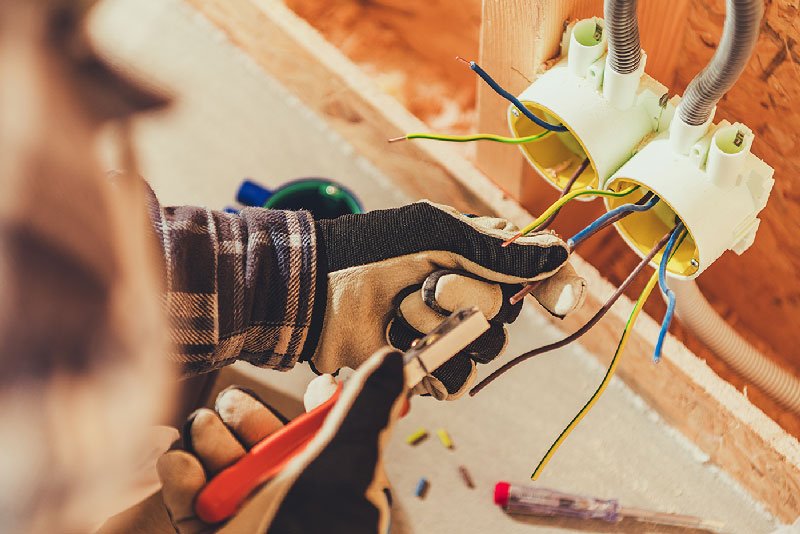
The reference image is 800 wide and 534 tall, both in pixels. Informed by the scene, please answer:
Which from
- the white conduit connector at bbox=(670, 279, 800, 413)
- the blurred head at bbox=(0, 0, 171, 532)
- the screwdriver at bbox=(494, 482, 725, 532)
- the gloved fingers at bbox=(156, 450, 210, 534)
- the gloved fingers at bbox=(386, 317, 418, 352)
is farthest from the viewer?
the white conduit connector at bbox=(670, 279, 800, 413)

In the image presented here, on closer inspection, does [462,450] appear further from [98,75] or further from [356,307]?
[98,75]

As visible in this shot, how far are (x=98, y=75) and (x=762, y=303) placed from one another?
0.94m

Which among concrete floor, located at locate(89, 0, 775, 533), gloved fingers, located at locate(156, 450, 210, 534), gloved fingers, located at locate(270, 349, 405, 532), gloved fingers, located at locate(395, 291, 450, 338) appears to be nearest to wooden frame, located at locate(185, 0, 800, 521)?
concrete floor, located at locate(89, 0, 775, 533)

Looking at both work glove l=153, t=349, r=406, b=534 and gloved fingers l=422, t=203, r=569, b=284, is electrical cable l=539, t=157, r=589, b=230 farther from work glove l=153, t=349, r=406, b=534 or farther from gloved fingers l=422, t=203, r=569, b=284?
work glove l=153, t=349, r=406, b=534

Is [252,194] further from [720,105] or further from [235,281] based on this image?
[720,105]

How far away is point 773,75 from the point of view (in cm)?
75

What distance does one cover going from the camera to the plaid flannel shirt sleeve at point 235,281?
609 millimetres

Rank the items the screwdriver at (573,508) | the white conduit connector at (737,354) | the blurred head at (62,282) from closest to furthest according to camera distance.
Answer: the blurred head at (62,282) < the screwdriver at (573,508) < the white conduit connector at (737,354)

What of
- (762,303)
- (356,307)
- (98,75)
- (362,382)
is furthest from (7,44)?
(762,303)

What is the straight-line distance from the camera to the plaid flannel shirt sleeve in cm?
61

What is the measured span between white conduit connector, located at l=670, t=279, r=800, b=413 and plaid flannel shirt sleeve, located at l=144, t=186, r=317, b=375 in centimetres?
47

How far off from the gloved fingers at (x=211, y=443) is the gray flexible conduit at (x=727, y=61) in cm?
44

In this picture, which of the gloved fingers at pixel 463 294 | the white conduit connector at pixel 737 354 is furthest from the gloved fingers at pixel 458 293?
the white conduit connector at pixel 737 354

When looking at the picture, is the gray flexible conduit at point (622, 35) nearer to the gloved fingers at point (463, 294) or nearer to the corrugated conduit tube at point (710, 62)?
the corrugated conduit tube at point (710, 62)
